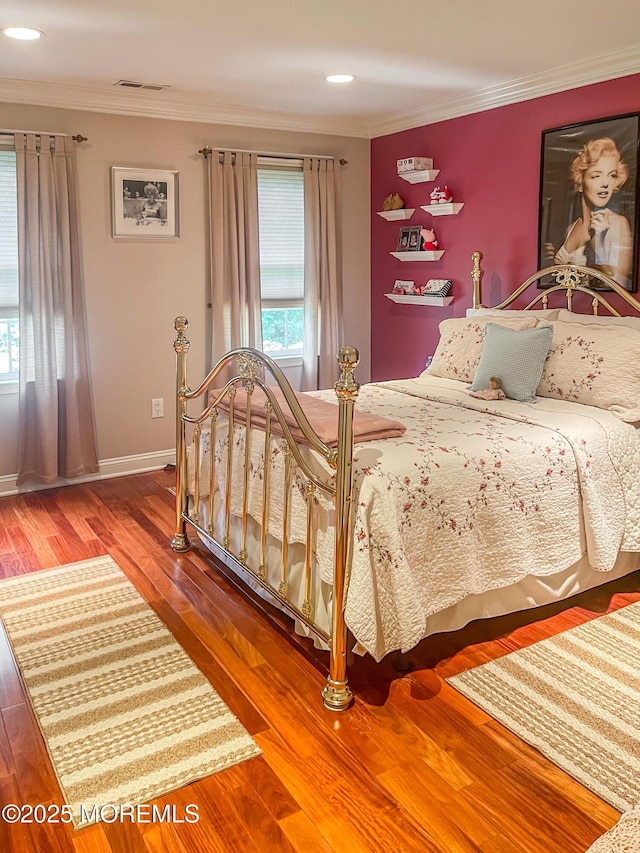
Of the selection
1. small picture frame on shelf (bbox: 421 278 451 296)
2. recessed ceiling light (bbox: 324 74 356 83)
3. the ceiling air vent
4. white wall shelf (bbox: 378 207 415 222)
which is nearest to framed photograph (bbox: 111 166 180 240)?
the ceiling air vent

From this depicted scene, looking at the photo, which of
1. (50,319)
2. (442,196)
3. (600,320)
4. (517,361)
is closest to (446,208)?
(442,196)

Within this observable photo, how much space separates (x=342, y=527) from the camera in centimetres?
235

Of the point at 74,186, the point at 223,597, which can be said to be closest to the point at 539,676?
the point at 223,597

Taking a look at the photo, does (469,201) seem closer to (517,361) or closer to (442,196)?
(442,196)

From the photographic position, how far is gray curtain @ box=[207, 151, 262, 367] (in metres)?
4.91

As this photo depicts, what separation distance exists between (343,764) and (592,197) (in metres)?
3.15

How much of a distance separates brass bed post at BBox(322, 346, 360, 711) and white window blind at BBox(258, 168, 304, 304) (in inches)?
122

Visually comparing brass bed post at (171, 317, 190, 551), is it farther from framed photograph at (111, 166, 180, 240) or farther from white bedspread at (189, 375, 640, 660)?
framed photograph at (111, 166, 180, 240)

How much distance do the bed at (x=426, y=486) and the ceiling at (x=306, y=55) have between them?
1.26 m

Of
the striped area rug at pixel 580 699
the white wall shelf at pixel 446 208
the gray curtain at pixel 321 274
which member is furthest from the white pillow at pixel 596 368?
the gray curtain at pixel 321 274

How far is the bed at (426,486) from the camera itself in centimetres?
241

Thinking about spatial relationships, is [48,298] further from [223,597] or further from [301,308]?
[223,597]

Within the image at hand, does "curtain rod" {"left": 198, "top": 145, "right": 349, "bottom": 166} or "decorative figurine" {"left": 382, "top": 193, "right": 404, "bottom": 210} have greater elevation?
"curtain rod" {"left": 198, "top": 145, "right": 349, "bottom": 166}

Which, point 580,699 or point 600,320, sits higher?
point 600,320
